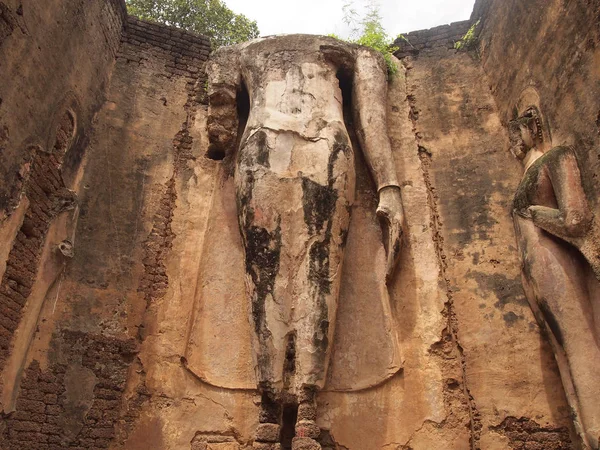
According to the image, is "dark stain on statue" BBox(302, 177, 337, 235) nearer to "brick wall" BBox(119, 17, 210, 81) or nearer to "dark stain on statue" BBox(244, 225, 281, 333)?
"dark stain on statue" BBox(244, 225, 281, 333)

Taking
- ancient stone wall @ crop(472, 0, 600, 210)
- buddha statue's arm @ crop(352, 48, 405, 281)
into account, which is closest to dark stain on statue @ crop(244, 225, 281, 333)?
buddha statue's arm @ crop(352, 48, 405, 281)

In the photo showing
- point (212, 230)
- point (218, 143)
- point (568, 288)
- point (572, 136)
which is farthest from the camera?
point (218, 143)

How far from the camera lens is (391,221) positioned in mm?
5113

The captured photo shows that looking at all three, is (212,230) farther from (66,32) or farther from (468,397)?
(468,397)

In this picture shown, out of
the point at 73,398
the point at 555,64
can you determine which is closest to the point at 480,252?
the point at 555,64

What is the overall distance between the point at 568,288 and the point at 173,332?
121 inches

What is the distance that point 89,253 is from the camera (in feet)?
16.7

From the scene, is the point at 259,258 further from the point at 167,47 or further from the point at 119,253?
the point at 167,47

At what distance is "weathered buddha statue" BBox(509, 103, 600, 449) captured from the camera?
12.7 ft

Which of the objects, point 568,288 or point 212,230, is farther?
point 212,230

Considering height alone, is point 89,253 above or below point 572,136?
below

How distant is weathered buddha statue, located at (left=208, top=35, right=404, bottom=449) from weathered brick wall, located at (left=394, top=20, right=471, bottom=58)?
679 millimetres

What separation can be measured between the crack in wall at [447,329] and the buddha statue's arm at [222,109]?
1840 mm

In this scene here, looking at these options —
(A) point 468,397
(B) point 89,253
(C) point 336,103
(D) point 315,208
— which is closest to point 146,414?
(B) point 89,253
